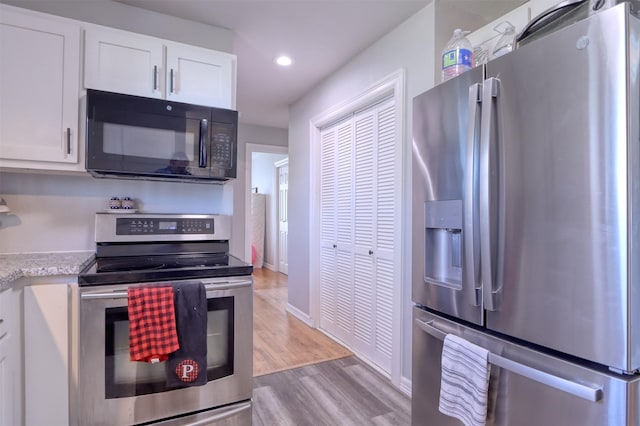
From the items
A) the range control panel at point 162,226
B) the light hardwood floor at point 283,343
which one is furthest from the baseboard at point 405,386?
the range control panel at point 162,226

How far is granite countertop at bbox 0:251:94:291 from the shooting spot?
4.38ft

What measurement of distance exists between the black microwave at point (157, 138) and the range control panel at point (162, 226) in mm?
255

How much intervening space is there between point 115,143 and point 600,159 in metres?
2.01

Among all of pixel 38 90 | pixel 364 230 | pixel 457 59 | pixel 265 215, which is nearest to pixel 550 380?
pixel 457 59

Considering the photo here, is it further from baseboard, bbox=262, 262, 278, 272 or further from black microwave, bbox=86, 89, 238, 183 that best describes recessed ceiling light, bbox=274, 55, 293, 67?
baseboard, bbox=262, 262, 278, 272

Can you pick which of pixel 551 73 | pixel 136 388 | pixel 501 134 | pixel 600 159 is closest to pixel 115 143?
pixel 136 388

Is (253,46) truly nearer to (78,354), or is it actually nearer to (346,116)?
(346,116)

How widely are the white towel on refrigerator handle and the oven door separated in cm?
93

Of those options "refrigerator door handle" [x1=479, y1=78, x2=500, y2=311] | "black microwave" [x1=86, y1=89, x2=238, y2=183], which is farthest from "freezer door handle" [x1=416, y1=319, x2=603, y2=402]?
"black microwave" [x1=86, y1=89, x2=238, y2=183]

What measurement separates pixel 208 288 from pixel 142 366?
44 centimetres

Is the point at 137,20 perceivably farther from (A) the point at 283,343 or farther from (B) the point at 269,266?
(B) the point at 269,266

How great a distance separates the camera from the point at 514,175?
1.10 metres

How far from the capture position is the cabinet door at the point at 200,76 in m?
1.98

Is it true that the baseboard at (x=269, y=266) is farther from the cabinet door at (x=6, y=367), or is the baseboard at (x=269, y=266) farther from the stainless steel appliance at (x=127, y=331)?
the cabinet door at (x=6, y=367)
